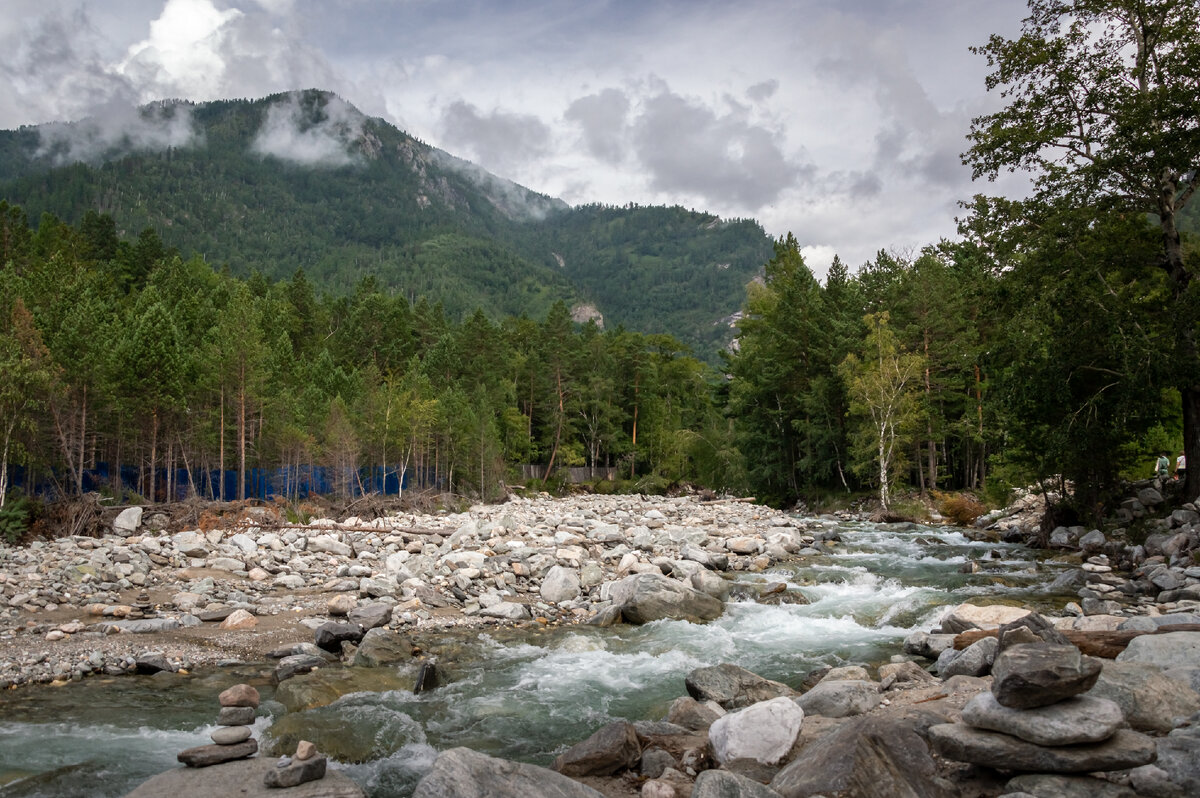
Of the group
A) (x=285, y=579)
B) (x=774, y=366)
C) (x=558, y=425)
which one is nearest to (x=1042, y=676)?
(x=285, y=579)

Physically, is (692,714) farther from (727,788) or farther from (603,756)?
(727,788)

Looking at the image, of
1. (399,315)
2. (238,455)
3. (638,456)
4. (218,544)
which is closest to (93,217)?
(399,315)

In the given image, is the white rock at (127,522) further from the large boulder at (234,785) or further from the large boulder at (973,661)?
the large boulder at (973,661)

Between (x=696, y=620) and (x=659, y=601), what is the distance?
83 cm

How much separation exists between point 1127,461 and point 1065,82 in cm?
1057

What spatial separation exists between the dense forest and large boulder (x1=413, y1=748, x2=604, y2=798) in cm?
1753

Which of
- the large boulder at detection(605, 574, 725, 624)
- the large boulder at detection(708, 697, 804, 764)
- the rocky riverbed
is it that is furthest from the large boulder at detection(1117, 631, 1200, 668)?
the large boulder at detection(605, 574, 725, 624)

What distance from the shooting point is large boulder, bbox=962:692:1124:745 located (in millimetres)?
5234

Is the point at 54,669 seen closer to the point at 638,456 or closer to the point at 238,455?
the point at 238,455

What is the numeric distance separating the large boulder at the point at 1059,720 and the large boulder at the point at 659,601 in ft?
29.1

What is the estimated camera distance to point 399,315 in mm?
74625

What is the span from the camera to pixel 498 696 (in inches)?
385

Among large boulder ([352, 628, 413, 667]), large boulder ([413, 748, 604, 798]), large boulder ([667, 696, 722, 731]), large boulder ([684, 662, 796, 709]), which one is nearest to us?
large boulder ([413, 748, 604, 798])

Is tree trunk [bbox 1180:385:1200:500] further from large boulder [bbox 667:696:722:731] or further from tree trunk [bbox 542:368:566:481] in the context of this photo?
tree trunk [bbox 542:368:566:481]
